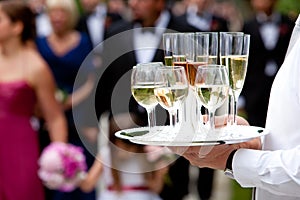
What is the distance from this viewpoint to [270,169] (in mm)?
2826

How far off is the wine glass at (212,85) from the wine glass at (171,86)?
51 millimetres

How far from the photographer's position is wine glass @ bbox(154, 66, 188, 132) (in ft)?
9.20

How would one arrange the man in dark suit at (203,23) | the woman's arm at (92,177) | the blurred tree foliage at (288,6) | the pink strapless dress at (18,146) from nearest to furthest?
the pink strapless dress at (18,146) → the woman's arm at (92,177) → the man in dark suit at (203,23) → the blurred tree foliage at (288,6)

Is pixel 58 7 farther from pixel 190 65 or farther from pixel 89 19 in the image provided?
pixel 190 65

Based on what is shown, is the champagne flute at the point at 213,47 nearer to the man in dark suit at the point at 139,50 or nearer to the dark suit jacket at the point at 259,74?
the man in dark suit at the point at 139,50

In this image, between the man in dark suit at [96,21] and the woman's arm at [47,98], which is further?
the man in dark suit at [96,21]

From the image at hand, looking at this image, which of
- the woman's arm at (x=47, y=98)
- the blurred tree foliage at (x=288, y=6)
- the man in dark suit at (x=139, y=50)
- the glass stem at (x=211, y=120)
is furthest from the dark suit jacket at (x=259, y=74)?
the glass stem at (x=211, y=120)

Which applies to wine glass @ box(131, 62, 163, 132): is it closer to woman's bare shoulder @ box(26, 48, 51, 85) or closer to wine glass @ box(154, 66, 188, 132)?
wine glass @ box(154, 66, 188, 132)

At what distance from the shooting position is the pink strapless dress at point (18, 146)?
6.34m

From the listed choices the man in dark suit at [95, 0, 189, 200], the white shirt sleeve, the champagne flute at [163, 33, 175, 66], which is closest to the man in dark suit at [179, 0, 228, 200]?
the man in dark suit at [95, 0, 189, 200]

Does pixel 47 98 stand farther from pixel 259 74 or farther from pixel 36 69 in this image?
pixel 259 74

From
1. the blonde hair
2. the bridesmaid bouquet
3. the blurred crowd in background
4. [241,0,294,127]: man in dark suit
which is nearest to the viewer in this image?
the bridesmaid bouquet

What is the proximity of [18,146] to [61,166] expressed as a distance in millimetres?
570

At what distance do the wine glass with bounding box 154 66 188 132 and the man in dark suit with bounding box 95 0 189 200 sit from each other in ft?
10.1
